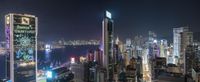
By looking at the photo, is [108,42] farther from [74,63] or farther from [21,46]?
[21,46]

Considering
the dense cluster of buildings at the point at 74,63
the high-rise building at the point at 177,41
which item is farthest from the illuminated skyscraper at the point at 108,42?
the high-rise building at the point at 177,41

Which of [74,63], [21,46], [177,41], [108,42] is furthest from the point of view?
[177,41]

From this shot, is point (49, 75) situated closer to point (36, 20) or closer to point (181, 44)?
point (36, 20)

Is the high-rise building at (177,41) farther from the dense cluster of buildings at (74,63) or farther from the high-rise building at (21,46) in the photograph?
the high-rise building at (21,46)

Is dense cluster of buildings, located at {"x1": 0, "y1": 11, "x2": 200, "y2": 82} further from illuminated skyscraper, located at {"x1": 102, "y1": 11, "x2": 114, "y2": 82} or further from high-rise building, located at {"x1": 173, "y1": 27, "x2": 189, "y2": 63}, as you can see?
high-rise building, located at {"x1": 173, "y1": 27, "x2": 189, "y2": 63}

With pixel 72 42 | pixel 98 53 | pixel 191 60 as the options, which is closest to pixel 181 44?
pixel 191 60

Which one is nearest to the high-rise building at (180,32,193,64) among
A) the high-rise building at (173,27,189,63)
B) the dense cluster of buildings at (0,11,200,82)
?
the high-rise building at (173,27,189,63)

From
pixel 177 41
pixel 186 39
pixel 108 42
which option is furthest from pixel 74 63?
pixel 177 41
